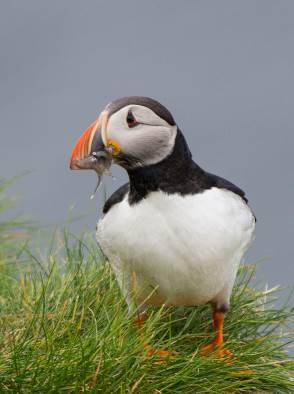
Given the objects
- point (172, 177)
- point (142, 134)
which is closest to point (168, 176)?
point (172, 177)

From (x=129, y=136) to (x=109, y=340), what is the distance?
1.11 meters

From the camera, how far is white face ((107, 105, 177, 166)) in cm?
654

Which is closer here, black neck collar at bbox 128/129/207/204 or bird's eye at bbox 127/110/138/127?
bird's eye at bbox 127/110/138/127

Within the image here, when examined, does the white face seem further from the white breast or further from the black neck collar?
the white breast

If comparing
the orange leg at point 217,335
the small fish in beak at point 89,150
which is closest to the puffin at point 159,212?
the small fish in beak at point 89,150

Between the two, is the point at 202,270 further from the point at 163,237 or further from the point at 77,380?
the point at 77,380

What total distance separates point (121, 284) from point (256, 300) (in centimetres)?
131

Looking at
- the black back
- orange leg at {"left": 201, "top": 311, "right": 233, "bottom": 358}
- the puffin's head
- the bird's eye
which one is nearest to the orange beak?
the puffin's head

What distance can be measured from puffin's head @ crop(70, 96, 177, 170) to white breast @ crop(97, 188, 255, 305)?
0.90 feet

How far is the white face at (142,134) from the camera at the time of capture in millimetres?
6535

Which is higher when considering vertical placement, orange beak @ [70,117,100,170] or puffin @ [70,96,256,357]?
orange beak @ [70,117,100,170]

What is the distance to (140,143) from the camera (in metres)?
6.64

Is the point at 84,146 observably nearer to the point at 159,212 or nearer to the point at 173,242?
the point at 159,212

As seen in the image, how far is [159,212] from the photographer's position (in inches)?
270
